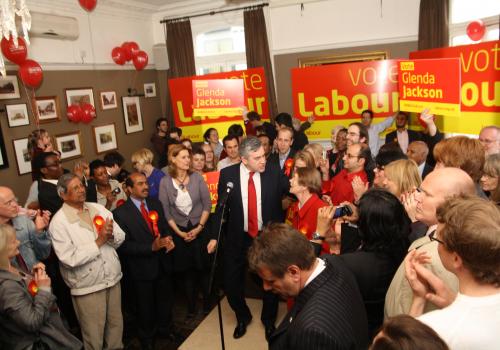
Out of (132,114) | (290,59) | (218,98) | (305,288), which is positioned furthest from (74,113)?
(305,288)

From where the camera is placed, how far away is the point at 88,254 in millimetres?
2971

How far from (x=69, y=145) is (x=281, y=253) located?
6.01m

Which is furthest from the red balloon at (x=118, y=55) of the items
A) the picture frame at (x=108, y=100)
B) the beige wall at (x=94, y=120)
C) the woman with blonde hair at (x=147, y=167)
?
the woman with blonde hair at (x=147, y=167)

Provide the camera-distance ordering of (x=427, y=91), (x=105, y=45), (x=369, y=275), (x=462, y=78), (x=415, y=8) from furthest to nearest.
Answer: (x=105, y=45)
(x=415, y=8)
(x=427, y=91)
(x=462, y=78)
(x=369, y=275)

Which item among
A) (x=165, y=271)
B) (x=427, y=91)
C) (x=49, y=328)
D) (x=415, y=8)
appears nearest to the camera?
(x=49, y=328)

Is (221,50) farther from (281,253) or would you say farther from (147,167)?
(281,253)

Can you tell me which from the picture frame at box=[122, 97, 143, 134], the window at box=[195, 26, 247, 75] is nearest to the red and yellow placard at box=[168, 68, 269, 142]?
the picture frame at box=[122, 97, 143, 134]

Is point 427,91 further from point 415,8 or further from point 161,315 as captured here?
point 161,315

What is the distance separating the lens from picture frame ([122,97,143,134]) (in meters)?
7.85

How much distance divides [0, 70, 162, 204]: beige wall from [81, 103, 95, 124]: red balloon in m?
0.20

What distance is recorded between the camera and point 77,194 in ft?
9.78

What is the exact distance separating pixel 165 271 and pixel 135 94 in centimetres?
529

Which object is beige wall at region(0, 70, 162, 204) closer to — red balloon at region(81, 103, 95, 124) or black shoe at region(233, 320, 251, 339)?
red balloon at region(81, 103, 95, 124)

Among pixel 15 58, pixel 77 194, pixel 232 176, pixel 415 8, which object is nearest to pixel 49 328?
pixel 77 194
